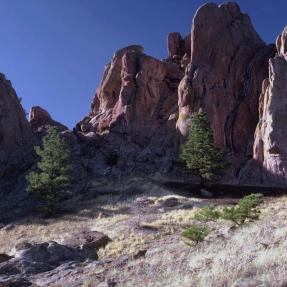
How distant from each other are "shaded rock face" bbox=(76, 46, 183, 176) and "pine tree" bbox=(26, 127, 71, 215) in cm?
872

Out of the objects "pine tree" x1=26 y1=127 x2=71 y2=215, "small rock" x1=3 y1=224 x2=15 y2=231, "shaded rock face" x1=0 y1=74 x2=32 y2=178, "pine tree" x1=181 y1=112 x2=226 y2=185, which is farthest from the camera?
"shaded rock face" x1=0 y1=74 x2=32 y2=178

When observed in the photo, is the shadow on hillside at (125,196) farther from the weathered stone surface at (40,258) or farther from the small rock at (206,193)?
the weathered stone surface at (40,258)

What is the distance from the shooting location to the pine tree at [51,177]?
46312mm

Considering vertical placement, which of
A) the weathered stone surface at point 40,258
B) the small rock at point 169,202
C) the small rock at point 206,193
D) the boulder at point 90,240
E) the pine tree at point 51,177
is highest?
the pine tree at point 51,177

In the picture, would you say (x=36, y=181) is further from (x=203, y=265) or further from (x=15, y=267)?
(x=203, y=265)

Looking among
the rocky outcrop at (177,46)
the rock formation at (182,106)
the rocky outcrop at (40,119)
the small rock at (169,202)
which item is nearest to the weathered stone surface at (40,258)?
the small rock at (169,202)

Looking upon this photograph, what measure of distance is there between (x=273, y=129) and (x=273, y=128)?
128 millimetres

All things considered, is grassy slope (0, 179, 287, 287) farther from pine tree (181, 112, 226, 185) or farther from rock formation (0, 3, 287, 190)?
rock formation (0, 3, 287, 190)

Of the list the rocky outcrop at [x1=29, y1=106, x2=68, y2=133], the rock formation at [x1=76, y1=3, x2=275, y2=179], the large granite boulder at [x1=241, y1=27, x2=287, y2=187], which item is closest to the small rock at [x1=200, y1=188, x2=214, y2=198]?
A: the large granite boulder at [x1=241, y1=27, x2=287, y2=187]

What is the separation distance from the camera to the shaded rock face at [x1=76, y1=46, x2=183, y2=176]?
195ft

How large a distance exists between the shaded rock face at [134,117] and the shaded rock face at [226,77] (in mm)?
3528

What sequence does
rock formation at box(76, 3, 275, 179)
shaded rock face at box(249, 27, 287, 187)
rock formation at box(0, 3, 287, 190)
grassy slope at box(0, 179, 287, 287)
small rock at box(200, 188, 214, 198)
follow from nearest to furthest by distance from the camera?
grassy slope at box(0, 179, 287, 287), small rock at box(200, 188, 214, 198), shaded rock face at box(249, 27, 287, 187), rock formation at box(0, 3, 287, 190), rock formation at box(76, 3, 275, 179)

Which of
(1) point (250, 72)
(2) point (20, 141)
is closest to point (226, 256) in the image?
(1) point (250, 72)

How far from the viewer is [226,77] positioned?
2539 inches
